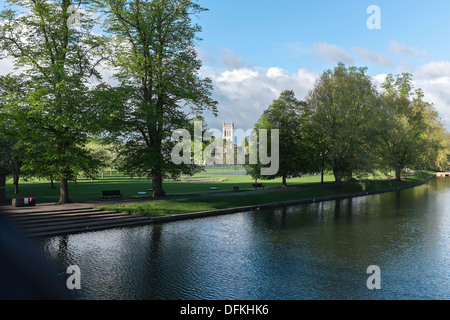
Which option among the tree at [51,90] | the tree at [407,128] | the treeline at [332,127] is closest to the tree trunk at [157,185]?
the tree at [51,90]

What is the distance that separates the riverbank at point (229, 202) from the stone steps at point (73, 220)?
1.06m

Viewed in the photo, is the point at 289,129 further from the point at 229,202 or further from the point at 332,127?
the point at 229,202

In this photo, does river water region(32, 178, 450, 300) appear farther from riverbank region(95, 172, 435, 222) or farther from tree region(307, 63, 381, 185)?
tree region(307, 63, 381, 185)

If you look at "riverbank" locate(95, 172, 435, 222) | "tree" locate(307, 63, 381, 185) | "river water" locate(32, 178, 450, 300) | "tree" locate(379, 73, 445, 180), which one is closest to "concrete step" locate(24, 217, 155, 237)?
"river water" locate(32, 178, 450, 300)

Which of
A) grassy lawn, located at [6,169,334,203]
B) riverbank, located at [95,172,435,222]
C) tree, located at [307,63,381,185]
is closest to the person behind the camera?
riverbank, located at [95,172,435,222]

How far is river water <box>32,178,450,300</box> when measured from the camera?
421 inches

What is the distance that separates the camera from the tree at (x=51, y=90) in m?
23.9

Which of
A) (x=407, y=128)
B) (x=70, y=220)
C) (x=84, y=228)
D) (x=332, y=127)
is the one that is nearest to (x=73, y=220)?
(x=70, y=220)

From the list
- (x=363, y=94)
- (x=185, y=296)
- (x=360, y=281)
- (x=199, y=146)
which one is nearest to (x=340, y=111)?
(x=363, y=94)

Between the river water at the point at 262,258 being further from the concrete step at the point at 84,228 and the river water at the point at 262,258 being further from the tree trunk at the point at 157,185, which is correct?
the tree trunk at the point at 157,185

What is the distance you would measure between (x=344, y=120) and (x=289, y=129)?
743 cm

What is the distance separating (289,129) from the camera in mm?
44625

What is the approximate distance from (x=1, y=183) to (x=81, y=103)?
17.3 meters

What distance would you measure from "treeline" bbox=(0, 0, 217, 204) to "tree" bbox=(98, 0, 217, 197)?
10cm
